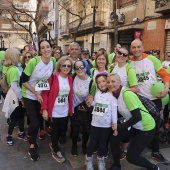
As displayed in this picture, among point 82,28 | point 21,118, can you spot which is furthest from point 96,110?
point 82,28

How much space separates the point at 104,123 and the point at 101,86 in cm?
53

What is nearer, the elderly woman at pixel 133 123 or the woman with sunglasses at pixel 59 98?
the elderly woman at pixel 133 123

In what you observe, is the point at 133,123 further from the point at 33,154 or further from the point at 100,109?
the point at 33,154

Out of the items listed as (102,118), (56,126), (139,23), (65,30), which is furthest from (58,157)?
(65,30)

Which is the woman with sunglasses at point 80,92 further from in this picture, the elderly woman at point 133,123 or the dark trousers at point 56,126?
the elderly woman at point 133,123

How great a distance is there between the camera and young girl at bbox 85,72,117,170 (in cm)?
300

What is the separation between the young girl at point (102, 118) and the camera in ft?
9.85

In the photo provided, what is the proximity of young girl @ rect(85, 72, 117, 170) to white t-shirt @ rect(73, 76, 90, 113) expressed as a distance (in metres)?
0.34

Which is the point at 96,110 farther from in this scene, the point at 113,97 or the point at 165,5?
the point at 165,5

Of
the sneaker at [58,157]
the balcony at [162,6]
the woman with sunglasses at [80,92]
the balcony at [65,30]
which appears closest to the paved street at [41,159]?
the sneaker at [58,157]

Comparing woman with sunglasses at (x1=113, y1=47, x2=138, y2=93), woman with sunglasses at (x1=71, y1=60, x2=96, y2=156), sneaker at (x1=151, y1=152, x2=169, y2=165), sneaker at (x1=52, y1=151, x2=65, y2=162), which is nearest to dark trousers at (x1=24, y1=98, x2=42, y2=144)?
sneaker at (x1=52, y1=151, x2=65, y2=162)

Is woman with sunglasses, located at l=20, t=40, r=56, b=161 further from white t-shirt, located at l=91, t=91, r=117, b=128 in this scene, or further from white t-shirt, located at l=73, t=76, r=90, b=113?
white t-shirt, located at l=91, t=91, r=117, b=128

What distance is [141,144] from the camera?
2.91 meters

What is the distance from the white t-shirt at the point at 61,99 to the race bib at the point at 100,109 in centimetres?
57
